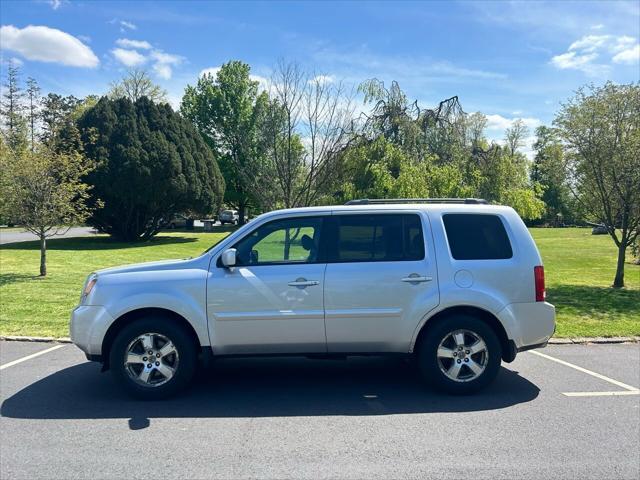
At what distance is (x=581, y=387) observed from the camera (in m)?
5.47

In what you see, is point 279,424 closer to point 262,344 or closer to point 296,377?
point 262,344

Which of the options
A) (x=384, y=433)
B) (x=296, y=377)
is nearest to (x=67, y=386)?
(x=296, y=377)

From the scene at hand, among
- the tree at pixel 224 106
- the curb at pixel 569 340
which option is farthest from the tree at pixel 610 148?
the tree at pixel 224 106

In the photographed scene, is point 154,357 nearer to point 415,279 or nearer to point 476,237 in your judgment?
point 415,279

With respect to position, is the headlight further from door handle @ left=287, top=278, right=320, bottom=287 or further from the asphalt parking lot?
door handle @ left=287, top=278, right=320, bottom=287

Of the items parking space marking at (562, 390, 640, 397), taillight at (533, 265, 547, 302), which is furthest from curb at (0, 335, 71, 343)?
parking space marking at (562, 390, 640, 397)

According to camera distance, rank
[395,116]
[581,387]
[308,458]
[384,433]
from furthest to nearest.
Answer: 1. [395,116]
2. [581,387]
3. [384,433]
4. [308,458]

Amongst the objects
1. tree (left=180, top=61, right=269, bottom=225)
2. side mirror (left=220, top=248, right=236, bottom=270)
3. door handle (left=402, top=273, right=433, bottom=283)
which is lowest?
door handle (left=402, top=273, right=433, bottom=283)

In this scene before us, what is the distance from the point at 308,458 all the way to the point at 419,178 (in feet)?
55.8

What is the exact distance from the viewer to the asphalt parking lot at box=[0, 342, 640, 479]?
369cm

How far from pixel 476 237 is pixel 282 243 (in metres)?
2.00

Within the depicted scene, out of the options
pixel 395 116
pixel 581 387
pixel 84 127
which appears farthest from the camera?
pixel 84 127

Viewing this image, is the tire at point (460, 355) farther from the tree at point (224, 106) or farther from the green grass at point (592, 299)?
the tree at point (224, 106)

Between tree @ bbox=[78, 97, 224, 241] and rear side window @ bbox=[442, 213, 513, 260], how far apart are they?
2316 centimetres
